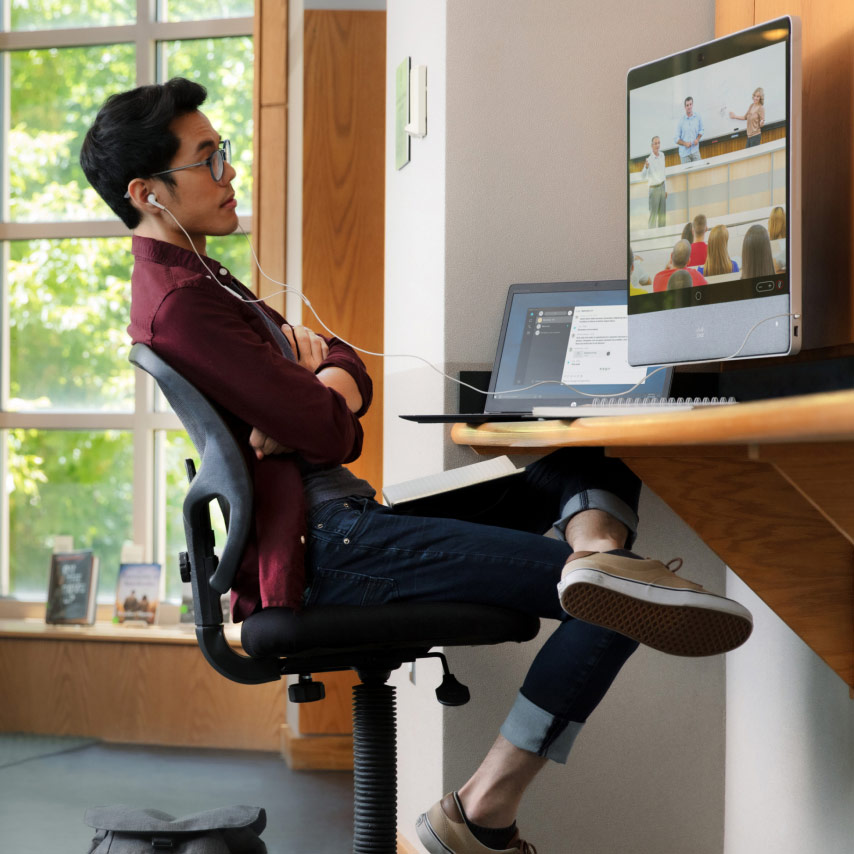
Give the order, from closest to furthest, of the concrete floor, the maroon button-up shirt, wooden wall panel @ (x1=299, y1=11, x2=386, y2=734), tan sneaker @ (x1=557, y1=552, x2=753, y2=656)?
tan sneaker @ (x1=557, y1=552, x2=753, y2=656) → the maroon button-up shirt → the concrete floor → wooden wall panel @ (x1=299, y1=11, x2=386, y2=734)

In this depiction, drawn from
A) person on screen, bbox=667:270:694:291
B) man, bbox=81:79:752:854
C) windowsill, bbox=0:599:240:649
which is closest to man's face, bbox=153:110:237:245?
man, bbox=81:79:752:854

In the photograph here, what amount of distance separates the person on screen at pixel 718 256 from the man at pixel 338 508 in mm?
337

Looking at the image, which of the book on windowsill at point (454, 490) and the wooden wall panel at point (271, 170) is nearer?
the book on windowsill at point (454, 490)

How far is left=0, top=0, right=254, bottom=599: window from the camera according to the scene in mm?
3791

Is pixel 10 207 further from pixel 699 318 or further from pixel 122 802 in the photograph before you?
pixel 699 318

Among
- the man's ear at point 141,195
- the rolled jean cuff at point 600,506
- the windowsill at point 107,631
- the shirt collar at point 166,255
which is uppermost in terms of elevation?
the man's ear at point 141,195

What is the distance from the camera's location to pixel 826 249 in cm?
169

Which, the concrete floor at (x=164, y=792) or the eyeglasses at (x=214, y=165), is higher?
the eyeglasses at (x=214, y=165)

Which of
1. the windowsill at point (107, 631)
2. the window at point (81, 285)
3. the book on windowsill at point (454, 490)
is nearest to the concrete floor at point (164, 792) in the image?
the windowsill at point (107, 631)

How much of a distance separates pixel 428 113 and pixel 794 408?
1590 mm

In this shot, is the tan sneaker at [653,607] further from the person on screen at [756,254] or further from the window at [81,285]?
the window at [81,285]

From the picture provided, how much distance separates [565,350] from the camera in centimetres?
199

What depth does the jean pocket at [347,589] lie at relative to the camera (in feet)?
4.83

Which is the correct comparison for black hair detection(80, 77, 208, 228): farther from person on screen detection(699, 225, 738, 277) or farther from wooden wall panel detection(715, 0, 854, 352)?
wooden wall panel detection(715, 0, 854, 352)
